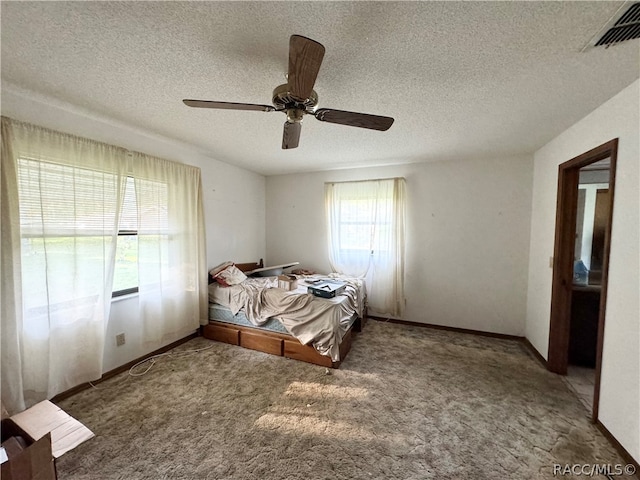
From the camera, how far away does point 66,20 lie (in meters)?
1.17

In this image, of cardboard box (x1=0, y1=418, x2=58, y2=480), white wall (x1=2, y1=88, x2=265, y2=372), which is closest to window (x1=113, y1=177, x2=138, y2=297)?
white wall (x1=2, y1=88, x2=265, y2=372)

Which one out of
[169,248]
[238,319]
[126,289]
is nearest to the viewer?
[126,289]

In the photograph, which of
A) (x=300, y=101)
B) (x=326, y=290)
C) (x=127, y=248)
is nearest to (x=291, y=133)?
(x=300, y=101)

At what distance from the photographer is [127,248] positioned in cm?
252

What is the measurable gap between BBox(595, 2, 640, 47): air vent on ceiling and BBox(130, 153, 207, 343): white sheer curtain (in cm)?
349

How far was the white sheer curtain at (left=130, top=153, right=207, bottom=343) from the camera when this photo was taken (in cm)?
261

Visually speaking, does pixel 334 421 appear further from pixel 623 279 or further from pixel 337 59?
pixel 337 59

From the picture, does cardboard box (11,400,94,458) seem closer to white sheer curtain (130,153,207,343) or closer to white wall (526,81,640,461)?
white sheer curtain (130,153,207,343)

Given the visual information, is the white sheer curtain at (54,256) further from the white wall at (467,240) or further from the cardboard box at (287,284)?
the white wall at (467,240)

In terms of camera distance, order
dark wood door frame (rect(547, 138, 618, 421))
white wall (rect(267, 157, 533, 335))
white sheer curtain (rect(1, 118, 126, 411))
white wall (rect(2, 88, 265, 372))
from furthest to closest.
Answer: white wall (rect(267, 157, 533, 335)) < dark wood door frame (rect(547, 138, 618, 421)) < white wall (rect(2, 88, 265, 372)) < white sheer curtain (rect(1, 118, 126, 411))

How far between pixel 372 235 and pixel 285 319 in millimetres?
1849

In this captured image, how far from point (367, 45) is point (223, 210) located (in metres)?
2.99

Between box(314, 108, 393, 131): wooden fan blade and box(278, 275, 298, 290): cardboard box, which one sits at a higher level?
box(314, 108, 393, 131): wooden fan blade

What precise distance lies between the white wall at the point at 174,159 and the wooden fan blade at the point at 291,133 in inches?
66.6
